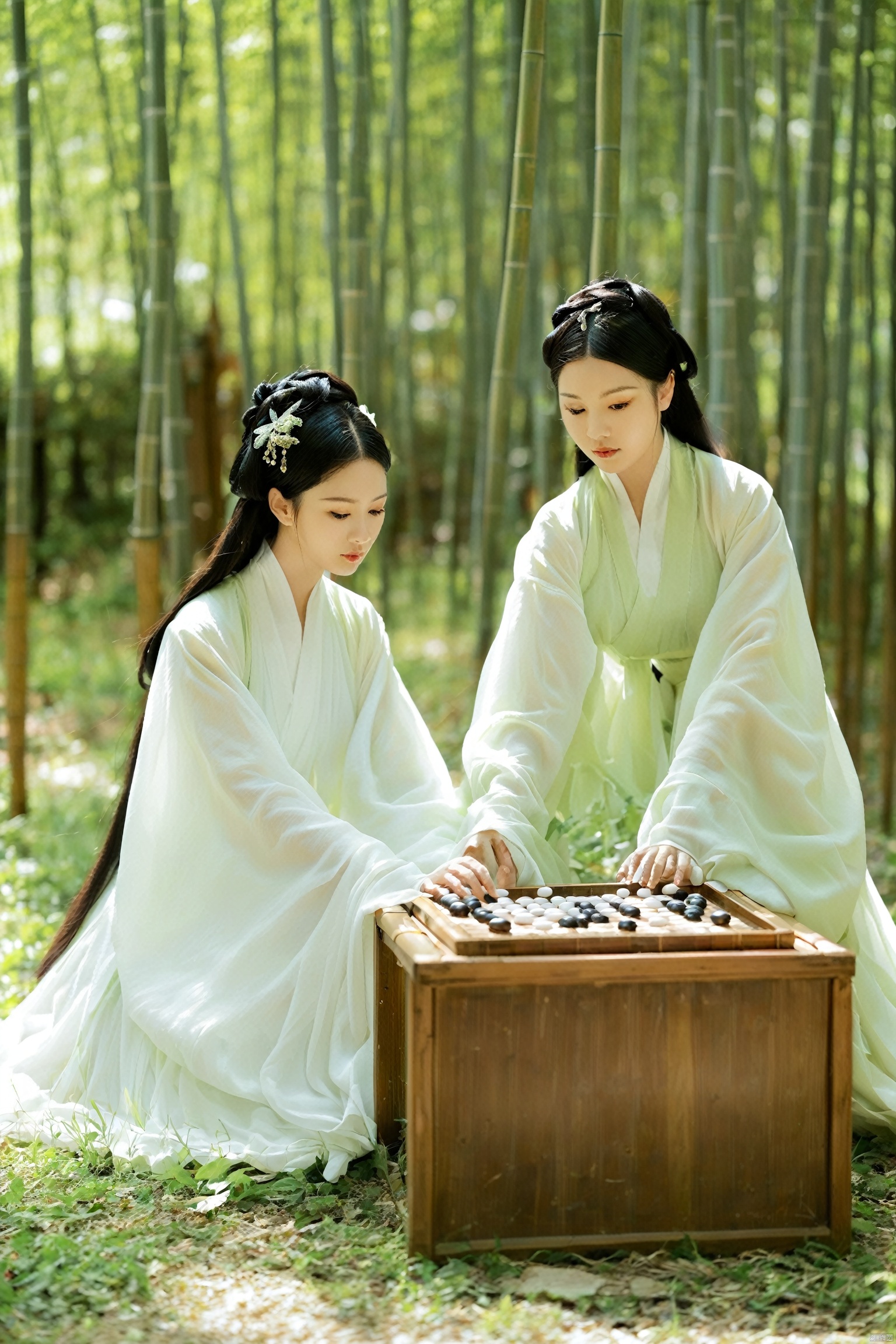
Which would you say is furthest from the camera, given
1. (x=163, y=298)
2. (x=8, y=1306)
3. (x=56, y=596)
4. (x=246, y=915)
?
(x=56, y=596)

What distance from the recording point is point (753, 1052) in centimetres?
213

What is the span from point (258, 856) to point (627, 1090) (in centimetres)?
87

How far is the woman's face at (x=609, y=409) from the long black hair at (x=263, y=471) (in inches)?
15.3

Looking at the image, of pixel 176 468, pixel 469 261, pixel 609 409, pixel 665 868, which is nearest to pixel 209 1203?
pixel 665 868

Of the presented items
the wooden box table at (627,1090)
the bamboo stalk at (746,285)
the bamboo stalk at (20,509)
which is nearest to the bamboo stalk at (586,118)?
the bamboo stalk at (746,285)

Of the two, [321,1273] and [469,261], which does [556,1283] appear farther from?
[469,261]

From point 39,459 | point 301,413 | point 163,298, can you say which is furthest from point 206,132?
point 301,413

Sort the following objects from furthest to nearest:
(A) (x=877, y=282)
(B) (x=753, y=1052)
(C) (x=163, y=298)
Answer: (A) (x=877, y=282), (C) (x=163, y=298), (B) (x=753, y=1052)

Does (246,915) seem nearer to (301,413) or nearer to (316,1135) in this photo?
(316,1135)

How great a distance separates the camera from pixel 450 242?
434 inches

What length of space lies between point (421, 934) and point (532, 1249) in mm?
498

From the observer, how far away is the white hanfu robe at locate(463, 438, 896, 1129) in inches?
102

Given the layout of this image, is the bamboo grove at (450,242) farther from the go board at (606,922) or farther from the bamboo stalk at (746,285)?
the go board at (606,922)

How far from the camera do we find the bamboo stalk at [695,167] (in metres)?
3.90
